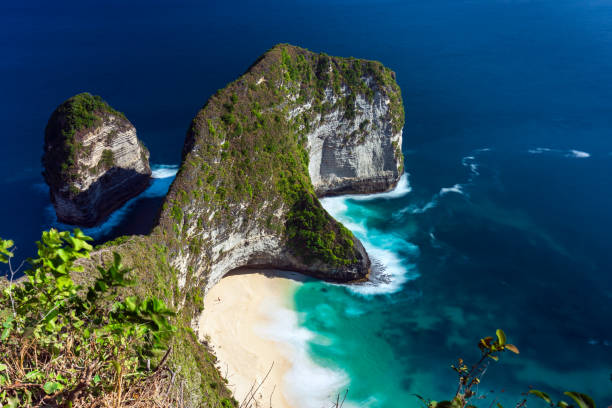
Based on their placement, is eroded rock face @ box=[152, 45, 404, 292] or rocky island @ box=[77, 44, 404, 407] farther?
eroded rock face @ box=[152, 45, 404, 292]

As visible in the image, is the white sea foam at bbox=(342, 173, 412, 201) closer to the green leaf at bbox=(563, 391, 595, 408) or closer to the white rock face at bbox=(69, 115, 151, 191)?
the white rock face at bbox=(69, 115, 151, 191)

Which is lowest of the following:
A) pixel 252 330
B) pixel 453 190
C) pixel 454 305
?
pixel 454 305

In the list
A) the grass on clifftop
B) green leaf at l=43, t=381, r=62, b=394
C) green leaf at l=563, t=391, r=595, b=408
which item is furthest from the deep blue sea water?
green leaf at l=563, t=391, r=595, b=408

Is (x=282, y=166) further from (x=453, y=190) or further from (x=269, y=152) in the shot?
(x=453, y=190)

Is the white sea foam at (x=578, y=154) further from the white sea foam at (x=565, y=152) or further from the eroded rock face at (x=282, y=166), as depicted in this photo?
the eroded rock face at (x=282, y=166)

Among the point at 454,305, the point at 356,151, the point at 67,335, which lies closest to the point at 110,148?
the point at 356,151

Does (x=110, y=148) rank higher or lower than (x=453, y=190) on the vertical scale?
higher
